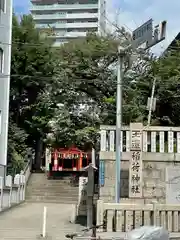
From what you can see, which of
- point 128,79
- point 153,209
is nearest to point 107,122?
point 128,79

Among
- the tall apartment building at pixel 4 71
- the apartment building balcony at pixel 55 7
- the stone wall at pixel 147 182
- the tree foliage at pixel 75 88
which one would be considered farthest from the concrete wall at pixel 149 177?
the apartment building balcony at pixel 55 7

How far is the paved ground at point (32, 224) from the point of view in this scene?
13047 mm

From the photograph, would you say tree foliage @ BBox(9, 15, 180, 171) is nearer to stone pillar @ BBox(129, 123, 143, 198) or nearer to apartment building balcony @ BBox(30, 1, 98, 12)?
stone pillar @ BBox(129, 123, 143, 198)

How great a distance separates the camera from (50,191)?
92.0ft

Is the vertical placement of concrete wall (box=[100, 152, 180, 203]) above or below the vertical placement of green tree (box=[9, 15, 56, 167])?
below

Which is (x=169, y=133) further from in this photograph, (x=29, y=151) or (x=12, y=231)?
(x=29, y=151)

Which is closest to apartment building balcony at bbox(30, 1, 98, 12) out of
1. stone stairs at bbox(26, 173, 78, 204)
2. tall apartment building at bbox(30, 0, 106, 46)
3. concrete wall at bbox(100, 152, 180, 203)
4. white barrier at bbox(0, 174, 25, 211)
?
tall apartment building at bbox(30, 0, 106, 46)

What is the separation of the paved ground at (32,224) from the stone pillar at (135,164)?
2284mm

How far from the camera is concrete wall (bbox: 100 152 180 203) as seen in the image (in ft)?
46.4

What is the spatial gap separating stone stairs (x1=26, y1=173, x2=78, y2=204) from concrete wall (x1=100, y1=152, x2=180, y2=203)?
10860 millimetres

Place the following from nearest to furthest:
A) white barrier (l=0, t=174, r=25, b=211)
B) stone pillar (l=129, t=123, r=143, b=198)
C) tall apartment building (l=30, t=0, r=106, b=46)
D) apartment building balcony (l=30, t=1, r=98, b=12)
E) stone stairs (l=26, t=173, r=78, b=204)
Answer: stone pillar (l=129, t=123, r=143, b=198), white barrier (l=0, t=174, r=25, b=211), stone stairs (l=26, t=173, r=78, b=204), tall apartment building (l=30, t=0, r=106, b=46), apartment building balcony (l=30, t=1, r=98, b=12)

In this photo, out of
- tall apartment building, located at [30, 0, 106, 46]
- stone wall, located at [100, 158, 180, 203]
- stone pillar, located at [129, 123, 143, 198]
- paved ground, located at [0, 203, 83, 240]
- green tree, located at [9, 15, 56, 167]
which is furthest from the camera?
tall apartment building, located at [30, 0, 106, 46]

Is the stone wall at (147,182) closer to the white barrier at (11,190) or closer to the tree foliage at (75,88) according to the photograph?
the white barrier at (11,190)

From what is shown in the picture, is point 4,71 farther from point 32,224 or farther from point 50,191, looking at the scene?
point 32,224
